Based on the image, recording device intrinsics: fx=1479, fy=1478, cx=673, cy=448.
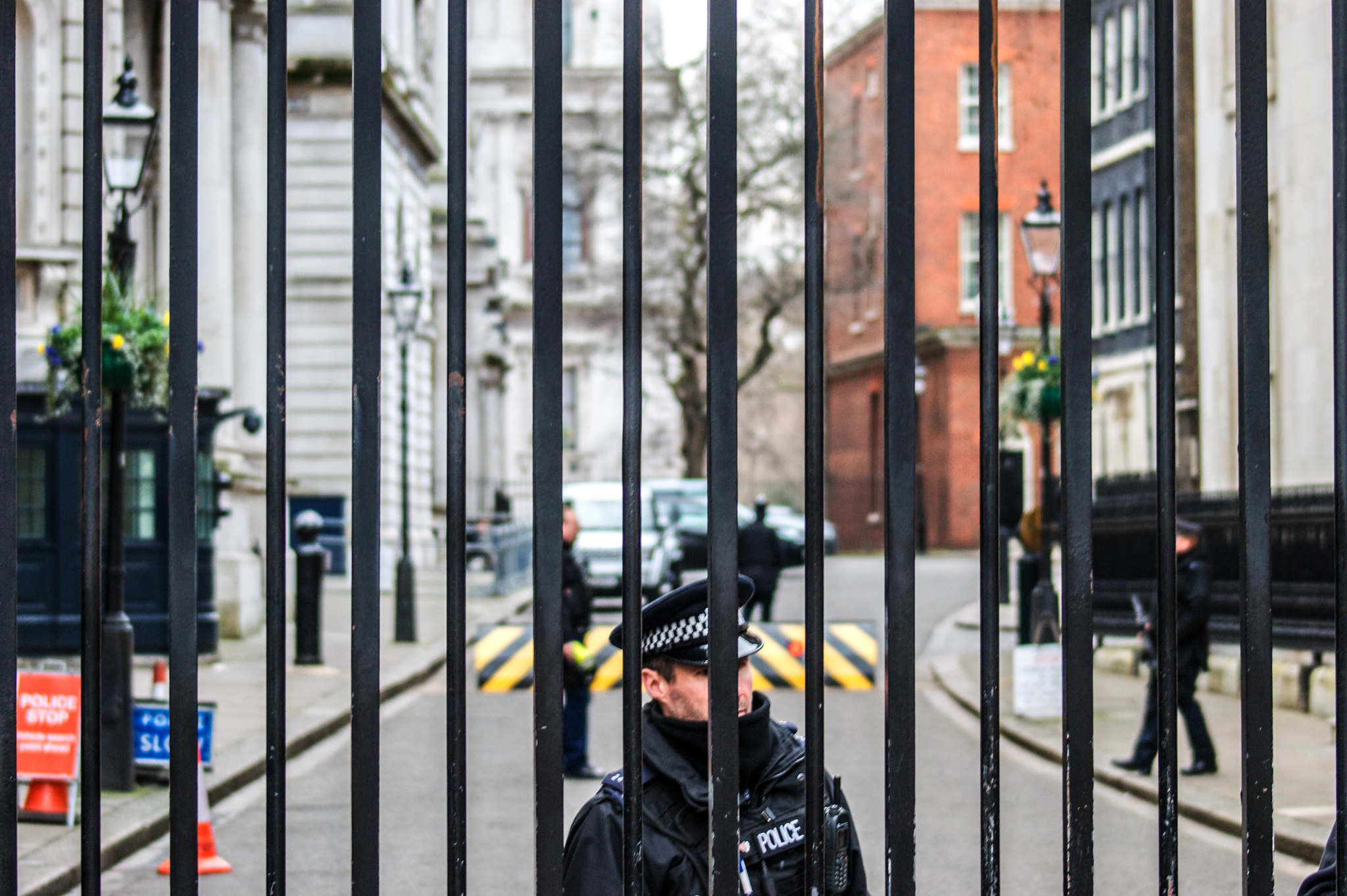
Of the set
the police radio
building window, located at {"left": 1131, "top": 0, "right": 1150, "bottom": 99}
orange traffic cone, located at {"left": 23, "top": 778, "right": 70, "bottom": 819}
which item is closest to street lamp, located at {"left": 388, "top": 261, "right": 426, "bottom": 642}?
orange traffic cone, located at {"left": 23, "top": 778, "right": 70, "bottom": 819}

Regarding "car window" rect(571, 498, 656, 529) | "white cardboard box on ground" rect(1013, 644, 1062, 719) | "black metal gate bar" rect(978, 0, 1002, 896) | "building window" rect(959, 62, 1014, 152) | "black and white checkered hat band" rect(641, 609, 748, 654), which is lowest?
"white cardboard box on ground" rect(1013, 644, 1062, 719)

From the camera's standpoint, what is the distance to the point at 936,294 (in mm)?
47094

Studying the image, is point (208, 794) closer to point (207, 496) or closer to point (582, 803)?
point (582, 803)

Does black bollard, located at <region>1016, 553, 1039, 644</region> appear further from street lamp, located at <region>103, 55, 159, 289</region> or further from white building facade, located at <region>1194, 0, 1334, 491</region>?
street lamp, located at <region>103, 55, 159, 289</region>

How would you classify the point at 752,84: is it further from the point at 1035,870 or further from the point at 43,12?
the point at 1035,870

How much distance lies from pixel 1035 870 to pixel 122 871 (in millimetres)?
4860

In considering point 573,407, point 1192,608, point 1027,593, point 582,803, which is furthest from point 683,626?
point 573,407

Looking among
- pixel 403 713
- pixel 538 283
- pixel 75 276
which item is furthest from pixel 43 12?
pixel 538 283

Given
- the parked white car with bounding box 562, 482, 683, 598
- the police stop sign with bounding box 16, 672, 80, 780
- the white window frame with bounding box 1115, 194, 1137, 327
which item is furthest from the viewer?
the white window frame with bounding box 1115, 194, 1137, 327

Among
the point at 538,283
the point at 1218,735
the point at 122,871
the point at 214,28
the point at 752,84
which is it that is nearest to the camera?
the point at 538,283

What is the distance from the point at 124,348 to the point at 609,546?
1481cm

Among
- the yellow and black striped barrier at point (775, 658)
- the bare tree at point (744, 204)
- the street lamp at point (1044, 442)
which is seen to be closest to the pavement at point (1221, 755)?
the street lamp at point (1044, 442)

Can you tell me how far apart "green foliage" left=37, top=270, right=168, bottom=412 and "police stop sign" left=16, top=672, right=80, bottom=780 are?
11.8 ft

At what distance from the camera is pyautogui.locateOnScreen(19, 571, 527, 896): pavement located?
7.68 metres
